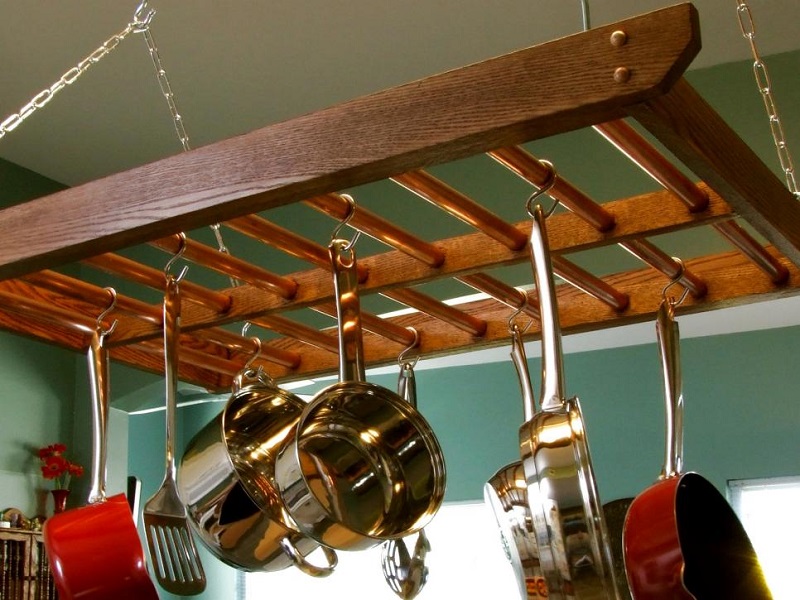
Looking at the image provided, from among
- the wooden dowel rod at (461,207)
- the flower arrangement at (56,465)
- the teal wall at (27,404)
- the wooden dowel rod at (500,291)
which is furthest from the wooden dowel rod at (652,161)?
the flower arrangement at (56,465)

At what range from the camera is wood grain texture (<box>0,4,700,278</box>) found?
0.49 meters

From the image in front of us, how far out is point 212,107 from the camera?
2.61 metres

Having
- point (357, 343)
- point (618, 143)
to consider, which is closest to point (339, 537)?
point (357, 343)

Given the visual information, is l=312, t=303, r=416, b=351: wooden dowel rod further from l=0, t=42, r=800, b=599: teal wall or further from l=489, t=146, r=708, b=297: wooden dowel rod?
l=0, t=42, r=800, b=599: teal wall

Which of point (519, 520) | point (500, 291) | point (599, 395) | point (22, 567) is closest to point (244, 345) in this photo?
point (500, 291)

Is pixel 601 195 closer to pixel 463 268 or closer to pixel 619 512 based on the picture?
pixel 619 512

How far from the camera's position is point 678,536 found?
719mm

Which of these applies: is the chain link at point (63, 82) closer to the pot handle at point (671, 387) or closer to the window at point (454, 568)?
the pot handle at point (671, 387)

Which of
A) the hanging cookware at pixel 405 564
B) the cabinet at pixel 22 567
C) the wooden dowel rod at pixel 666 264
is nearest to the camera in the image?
the wooden dowel rod at pixel 666 264

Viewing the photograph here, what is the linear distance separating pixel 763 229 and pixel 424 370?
321 centimetres

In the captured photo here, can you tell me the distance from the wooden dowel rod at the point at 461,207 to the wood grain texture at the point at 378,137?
0.37 ft

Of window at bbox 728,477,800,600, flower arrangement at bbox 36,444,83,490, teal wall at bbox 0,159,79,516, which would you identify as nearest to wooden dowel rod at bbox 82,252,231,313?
teal wall at bbox 0,159,79,516

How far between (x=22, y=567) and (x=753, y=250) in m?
2.40

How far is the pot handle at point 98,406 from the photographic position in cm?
90
